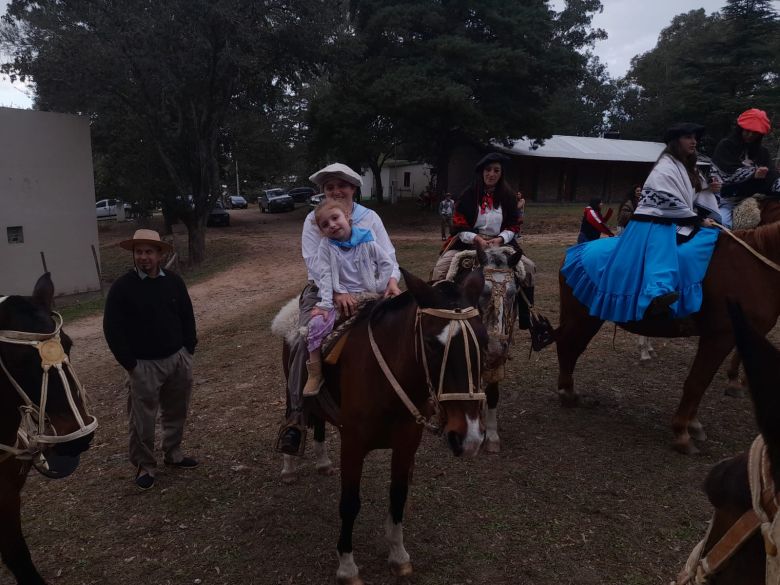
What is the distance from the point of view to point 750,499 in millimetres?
1424

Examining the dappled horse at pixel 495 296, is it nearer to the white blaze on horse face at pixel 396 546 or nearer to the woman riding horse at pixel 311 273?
the woman riding horse at pixel 311 273

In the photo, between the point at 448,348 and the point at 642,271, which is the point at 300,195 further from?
the point at 448,348

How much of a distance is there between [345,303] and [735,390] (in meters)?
4.95

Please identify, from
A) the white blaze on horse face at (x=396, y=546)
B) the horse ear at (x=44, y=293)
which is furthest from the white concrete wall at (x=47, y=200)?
the white blaze on horse face at (x=396, y=546)

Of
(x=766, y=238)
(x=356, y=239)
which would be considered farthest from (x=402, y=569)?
(x=766, y=238)

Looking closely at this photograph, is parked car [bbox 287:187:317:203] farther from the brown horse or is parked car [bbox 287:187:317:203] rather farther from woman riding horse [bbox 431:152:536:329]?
the brown horse

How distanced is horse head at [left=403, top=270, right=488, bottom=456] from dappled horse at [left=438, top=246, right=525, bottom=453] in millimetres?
1495

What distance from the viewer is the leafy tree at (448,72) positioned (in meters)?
22.2

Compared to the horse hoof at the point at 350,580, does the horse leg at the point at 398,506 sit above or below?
above

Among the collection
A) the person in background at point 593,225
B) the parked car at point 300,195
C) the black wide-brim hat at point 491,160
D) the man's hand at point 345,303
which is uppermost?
the parked car at point 300,195

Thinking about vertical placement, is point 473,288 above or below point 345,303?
above

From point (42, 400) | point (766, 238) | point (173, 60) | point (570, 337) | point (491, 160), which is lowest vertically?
point (570, 337)

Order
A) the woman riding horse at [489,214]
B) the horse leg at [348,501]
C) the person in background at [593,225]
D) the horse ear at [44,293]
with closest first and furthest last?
the horse ear at [44,293], the horse leg at [348,501], the woman riding horse at [489,214], the person in background at [593,225]

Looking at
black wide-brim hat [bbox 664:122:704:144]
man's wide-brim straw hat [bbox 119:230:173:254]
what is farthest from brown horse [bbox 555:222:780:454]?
man's wide-brim straw hat [bbox 119:230:173:254]
